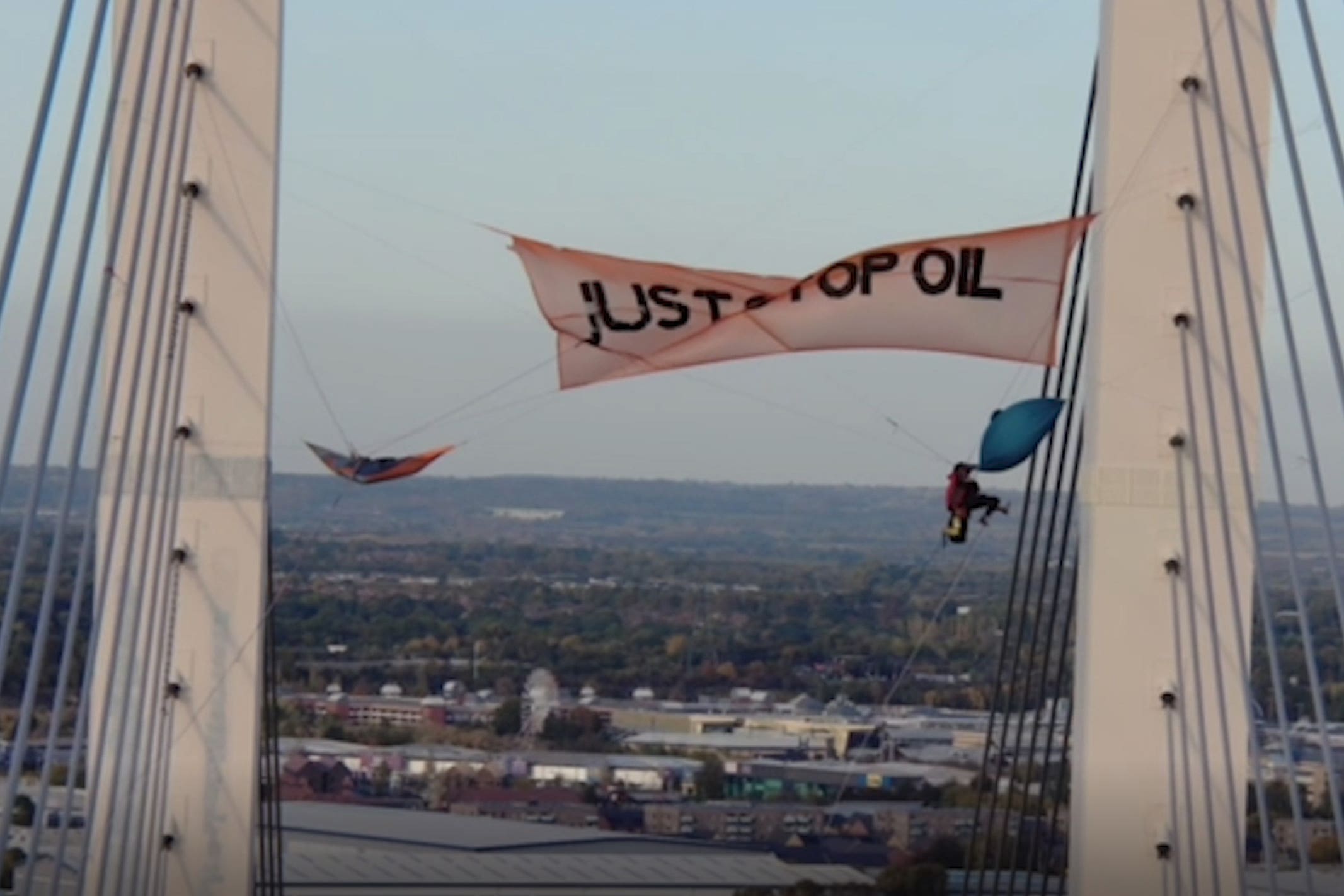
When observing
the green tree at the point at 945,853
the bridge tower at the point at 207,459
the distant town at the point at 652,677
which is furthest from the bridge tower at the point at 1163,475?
the green tree at the point at 945,853

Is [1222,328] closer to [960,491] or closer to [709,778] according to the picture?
[960,491]

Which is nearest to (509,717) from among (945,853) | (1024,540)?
(945,853)

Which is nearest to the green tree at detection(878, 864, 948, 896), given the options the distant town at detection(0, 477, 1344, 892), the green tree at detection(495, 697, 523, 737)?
the distant town at detection(0, 477, 1344, 892)

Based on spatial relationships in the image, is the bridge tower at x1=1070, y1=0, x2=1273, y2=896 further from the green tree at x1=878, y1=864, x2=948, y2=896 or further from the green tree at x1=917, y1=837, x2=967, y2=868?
the green tree at x1=917, y1=837, x2=967, y2=868

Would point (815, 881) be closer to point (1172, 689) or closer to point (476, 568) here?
point (1172, 689)

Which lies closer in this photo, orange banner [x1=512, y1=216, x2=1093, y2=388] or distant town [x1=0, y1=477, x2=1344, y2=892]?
orange banner [x1=512, y1=216, x2=1093, y2=388]
